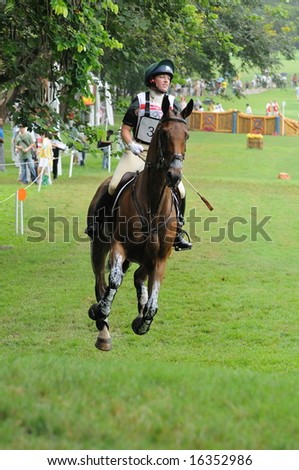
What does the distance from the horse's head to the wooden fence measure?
61.3 m

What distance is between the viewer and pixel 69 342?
13.5 m

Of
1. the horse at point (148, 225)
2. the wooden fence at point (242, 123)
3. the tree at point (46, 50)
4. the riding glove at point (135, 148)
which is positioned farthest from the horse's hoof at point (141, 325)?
the wooden fence at point (242, 123)

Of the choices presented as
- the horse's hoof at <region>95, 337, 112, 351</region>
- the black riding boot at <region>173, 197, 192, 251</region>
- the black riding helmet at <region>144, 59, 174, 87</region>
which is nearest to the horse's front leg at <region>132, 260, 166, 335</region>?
the black riding boot at <region>173, 197, 192, 251</region>

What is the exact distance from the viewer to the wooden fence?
236ft

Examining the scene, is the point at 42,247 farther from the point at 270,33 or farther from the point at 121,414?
the point at 270,33

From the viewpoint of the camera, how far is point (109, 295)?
465 inches

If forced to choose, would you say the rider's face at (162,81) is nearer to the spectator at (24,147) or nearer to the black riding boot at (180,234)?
the black riding boot at (180,234)

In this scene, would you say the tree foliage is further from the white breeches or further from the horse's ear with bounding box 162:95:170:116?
the horse's ear with bounding box 162:95:170:116

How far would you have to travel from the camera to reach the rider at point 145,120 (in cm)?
1196

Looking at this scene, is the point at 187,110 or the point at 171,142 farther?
the point at 187,110

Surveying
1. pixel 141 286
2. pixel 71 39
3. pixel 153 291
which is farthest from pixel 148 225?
pixel 71 39

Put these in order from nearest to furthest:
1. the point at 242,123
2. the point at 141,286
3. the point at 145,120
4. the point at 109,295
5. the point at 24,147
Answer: the point at 109,295
the point at 145,120
the point at 141,286
the point at 24,147
the point at 242,123

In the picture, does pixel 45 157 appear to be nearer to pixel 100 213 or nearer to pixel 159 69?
pixel 100 213

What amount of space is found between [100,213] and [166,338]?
7.21 feet
